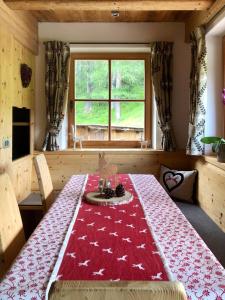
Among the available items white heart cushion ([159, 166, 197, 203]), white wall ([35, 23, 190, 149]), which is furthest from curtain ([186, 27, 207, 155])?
white wall ([35, 23, 190, 149])

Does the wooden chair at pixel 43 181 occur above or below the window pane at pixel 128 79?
below

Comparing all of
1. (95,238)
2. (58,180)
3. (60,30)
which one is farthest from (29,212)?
(60,30)

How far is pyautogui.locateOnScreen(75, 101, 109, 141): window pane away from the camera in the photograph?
4590 millimetres

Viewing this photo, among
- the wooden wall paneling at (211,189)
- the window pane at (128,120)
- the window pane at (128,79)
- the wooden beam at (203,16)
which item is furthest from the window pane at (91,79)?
the wooden wall paneling at (211,189)

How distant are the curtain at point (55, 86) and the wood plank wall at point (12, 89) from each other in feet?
0.90

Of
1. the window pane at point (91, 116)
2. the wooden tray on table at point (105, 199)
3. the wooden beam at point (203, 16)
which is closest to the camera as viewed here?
the wooden tray on table at point (105, 199)

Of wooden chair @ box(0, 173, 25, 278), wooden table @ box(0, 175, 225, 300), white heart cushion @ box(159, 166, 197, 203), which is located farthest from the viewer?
white heart cushion @ box(159, 166, 197, 203)

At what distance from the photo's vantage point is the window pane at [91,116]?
459 centimetres

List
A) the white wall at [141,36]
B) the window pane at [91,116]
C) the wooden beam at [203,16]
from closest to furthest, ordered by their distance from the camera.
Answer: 1. the wooden beam at [203,16]
2. the white wall at [141,36]
3. the window pane at [91,116]

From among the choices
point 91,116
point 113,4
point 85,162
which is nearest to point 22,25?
point 113,4

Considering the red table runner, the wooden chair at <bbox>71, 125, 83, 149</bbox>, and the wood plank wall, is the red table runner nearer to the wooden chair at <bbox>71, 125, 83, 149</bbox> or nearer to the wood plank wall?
the wood plank wall

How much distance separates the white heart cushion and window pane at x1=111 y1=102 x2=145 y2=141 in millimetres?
970

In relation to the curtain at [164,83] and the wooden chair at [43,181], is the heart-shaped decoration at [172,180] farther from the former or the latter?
the wooden chair at [43,181]

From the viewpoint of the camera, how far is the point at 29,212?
10.6 feet
